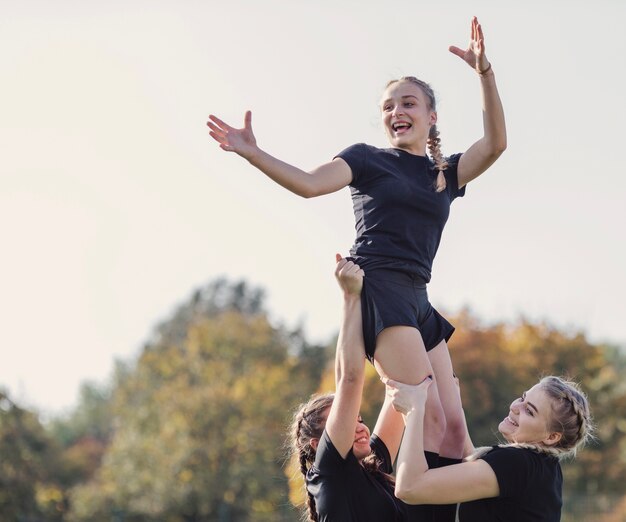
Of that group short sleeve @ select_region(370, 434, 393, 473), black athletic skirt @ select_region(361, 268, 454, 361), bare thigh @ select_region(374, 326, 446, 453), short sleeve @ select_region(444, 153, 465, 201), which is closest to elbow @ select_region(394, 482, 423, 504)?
bare thigh @ select_region(374, 326, 446, 453)

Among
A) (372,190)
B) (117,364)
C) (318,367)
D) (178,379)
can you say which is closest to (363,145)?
(372,190)

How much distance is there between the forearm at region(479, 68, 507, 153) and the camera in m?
5.04

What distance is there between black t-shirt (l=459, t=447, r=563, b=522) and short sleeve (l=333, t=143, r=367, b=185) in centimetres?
136

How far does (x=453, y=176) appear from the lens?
17.2 feet

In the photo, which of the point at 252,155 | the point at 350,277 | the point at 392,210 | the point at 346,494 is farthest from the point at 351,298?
the point at 346,494

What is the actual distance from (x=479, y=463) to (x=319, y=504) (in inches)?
33.3

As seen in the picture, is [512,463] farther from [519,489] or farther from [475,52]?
[475,52]

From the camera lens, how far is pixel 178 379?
40.6 metres

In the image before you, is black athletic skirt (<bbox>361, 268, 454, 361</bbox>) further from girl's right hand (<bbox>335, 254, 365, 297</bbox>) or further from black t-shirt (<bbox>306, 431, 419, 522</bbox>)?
black t-shirt (<bbox>306, 431, 419, 522</bbox>)

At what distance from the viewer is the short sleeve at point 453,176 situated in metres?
5.21

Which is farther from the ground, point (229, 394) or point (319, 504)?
point (229, 394)

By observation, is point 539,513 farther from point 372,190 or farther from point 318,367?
point 318,367

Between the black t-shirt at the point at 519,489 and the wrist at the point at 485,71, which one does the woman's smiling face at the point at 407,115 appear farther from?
the black t-shirt at the point at 519,489

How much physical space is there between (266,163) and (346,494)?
62.2 inches
